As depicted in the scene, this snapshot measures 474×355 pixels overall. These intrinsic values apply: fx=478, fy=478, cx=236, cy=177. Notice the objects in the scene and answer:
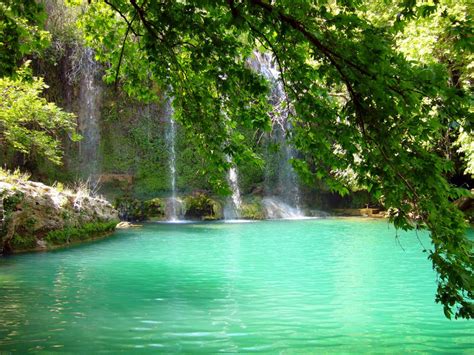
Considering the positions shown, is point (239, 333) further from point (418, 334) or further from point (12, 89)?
point (12, 89)

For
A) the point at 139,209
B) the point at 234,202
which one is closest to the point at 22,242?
the point at 139,209

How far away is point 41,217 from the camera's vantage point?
1313 cm

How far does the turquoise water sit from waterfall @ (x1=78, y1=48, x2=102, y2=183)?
13342 millimetres

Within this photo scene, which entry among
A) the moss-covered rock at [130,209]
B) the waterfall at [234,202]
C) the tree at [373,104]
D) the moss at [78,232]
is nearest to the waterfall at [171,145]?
the moss-covered rock at [130,209]

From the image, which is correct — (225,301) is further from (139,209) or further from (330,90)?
(139,209)

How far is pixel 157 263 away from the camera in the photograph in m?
10.6

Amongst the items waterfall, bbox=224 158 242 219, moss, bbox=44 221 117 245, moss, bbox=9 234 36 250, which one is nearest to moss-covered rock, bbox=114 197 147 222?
waterfall, bbox=224 158 242 219

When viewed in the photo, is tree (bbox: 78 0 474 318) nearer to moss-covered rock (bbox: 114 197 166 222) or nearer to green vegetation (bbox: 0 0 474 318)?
green vegetation (bbox: 0 0 474 318)

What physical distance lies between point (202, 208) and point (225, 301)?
54.2ft

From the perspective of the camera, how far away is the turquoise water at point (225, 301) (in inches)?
211

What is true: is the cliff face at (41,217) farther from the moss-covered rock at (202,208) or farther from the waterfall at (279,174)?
the waterfall at (279,174)

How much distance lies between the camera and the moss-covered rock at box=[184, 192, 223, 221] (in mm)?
23391

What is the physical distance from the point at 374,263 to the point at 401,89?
7.75m

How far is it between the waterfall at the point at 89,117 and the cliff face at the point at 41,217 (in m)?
10.2
